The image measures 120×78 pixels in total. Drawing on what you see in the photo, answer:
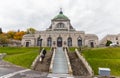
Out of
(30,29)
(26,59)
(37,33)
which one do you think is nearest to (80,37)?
(37,33)

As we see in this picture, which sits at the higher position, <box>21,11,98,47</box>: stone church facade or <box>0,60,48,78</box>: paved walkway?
<box>21,11,98,47</box>: stone church facade

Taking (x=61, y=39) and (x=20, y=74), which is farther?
(x=61, y=39)

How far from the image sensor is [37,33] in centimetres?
8406

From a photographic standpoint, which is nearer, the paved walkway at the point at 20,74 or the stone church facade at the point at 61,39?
the paved walkway at the point at 20,74

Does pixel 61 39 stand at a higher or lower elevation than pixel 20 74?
higher

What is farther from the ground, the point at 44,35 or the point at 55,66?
the point at 44,35

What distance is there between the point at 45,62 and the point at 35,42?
1827 inches

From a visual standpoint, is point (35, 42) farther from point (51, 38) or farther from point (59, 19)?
point (59, 19)

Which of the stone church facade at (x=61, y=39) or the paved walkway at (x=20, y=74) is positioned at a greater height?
the stone church facade at (x=61, y=39)

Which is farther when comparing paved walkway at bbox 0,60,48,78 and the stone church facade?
the stone church facade

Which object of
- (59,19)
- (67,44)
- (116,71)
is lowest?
(116,71)

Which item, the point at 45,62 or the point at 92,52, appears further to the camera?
the point at 92,52

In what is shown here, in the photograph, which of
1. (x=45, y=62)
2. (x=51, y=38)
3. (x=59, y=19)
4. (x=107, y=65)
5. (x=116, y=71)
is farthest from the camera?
(x=59, y=19)

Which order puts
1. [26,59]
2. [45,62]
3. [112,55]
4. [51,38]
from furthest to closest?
[51,38]
[112,55]
[26,59]
[45,62]
